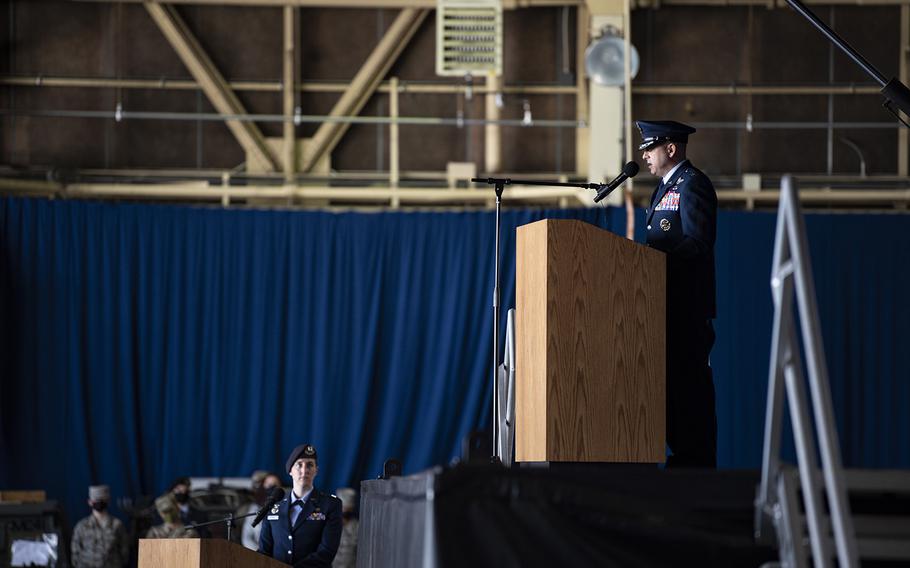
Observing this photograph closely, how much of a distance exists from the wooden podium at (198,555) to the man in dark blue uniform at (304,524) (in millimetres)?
635

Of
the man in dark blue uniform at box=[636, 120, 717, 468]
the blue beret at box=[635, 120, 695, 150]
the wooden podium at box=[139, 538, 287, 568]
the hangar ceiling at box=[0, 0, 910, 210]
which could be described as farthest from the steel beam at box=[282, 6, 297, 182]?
the man in dark blue uniform at box=[636, 120, 717, 468]

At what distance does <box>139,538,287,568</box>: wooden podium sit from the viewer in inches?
199

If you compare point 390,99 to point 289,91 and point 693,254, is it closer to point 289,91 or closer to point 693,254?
point 289,91

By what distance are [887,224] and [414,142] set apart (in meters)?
4.17

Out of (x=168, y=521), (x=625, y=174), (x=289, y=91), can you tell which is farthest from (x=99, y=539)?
(x=625, y=174)

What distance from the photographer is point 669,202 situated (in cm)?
411

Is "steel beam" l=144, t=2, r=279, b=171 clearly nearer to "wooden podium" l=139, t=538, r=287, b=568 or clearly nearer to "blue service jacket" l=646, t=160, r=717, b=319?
"wooden podium" l=139, t=538, r=287, b=568

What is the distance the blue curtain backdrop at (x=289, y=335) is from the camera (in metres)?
12.1

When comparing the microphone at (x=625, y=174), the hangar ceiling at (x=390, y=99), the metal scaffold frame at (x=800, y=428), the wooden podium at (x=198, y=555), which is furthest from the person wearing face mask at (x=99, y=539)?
the metal scaffold frame at (x=800, y=428)

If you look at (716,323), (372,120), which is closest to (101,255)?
(372,120)

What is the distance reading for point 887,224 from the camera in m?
12.1

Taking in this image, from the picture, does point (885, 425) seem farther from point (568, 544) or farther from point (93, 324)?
point (568, 544)

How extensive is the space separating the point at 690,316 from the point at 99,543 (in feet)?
26.7

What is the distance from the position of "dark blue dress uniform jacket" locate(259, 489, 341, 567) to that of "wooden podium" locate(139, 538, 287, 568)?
0.63m
